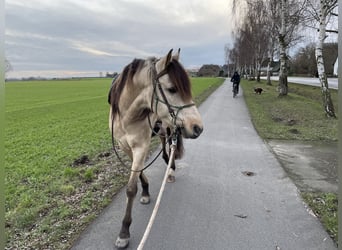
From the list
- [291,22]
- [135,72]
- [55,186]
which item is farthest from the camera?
[291,22]

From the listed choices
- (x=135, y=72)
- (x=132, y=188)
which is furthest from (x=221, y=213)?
(x=135, y=72)

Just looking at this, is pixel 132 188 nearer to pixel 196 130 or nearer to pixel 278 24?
pixel 196 130

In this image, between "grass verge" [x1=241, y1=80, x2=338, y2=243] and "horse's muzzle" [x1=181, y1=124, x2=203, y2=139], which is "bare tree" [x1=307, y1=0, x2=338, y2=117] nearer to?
"grass verge" [x1=241, y1=80, x2=338, y2=243]

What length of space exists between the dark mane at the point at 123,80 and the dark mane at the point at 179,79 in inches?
18.8

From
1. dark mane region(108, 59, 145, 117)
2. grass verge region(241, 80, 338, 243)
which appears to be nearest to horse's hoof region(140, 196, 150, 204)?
dark mane region(108, 59, 145, 117)

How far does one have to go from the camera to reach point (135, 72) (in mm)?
2805

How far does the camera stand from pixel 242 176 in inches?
182

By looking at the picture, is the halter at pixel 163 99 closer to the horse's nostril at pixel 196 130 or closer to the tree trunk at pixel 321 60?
the horse's nostril at pixel 196 130

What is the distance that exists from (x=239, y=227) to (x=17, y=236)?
2.45 meters

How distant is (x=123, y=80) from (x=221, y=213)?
199cm

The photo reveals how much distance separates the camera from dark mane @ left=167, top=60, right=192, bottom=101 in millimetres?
2424

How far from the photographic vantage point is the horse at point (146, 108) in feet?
7.95

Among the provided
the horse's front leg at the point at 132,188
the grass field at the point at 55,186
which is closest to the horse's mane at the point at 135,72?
the horse's front leg at the point at 132,188

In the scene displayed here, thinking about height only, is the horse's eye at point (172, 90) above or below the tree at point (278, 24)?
below
